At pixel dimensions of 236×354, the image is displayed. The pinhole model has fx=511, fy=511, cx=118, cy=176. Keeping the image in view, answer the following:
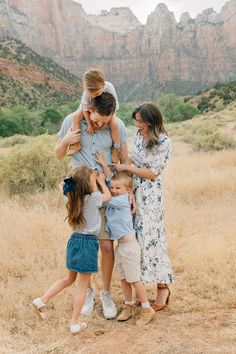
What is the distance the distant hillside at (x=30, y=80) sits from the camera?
2186 inches

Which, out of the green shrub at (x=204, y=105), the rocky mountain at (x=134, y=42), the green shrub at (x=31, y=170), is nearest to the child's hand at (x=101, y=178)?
the green shrub at (x=31, y=170)

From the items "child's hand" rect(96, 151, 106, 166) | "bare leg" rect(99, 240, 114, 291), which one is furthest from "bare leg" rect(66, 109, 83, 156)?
"bare leg" rect(99, 240, 114, 291)

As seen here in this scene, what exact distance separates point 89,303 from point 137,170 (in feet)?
4.62

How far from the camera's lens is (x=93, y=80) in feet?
13.4

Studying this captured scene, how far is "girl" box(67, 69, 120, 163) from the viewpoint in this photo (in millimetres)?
4090

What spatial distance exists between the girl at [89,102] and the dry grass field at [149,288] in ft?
5.03

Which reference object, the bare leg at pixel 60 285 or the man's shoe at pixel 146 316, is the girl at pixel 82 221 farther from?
→ the man's shoe at pixel 146 316

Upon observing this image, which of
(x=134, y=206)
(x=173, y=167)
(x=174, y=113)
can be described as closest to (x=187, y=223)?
(x=134, y=206)

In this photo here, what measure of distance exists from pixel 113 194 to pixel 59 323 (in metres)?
1.25

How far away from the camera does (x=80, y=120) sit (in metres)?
4.52

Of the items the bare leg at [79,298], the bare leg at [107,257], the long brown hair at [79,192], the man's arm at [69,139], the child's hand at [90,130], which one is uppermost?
the child's hand at [90,130]

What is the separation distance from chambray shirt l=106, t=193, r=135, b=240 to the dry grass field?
84cm

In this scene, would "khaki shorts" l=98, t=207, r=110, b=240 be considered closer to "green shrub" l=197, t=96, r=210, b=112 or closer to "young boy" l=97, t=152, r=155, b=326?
"young boy" l=97, t=152, r=155, b=326

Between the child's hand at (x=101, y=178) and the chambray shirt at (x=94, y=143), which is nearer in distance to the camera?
the child's hand at (x=101, y=178)
